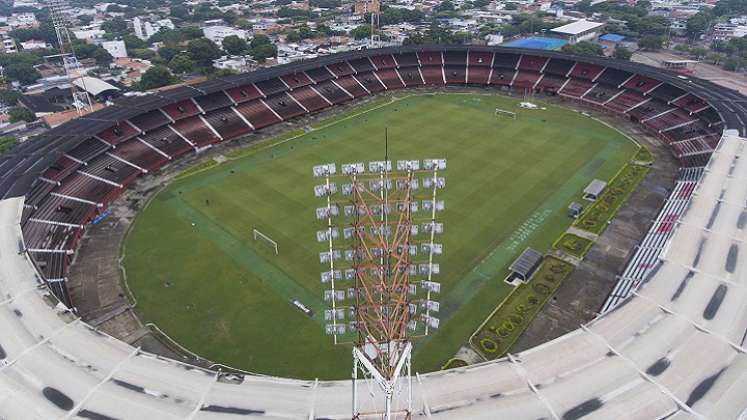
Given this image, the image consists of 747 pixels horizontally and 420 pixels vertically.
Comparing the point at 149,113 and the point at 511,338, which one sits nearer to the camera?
the point at 511,338

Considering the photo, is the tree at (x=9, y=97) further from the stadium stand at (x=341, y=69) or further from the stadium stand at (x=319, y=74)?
the stadium stand at (x=341, y=69)

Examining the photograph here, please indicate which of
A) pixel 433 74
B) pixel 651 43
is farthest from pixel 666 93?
pixel 651 43

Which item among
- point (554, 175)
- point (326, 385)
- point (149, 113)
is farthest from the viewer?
point (149, 113)

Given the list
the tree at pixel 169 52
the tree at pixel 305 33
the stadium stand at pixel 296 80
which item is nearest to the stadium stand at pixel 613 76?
the stadium stand at pixel 296 80

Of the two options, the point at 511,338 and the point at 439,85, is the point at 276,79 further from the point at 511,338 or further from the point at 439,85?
the point at 511,338

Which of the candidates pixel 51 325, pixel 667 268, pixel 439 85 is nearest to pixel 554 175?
pixel 667 268

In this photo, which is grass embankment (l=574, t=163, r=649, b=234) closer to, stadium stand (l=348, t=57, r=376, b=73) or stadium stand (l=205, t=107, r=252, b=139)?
stadium stand (l=205, t=107, r=252, b=139)
